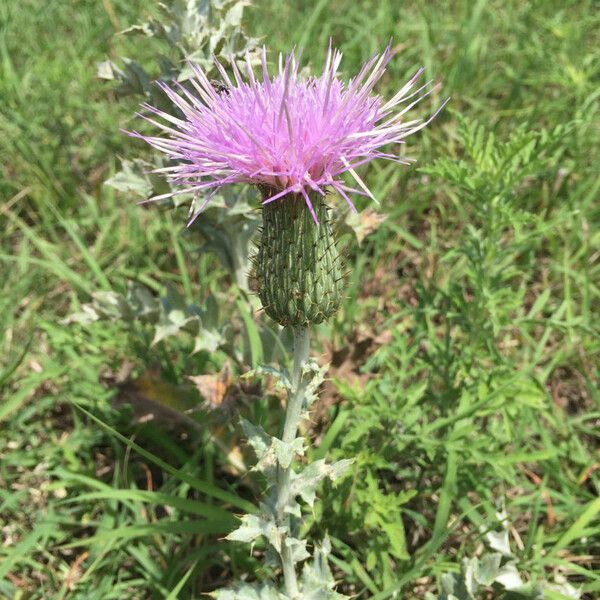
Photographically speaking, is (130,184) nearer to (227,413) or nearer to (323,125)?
(227,413)

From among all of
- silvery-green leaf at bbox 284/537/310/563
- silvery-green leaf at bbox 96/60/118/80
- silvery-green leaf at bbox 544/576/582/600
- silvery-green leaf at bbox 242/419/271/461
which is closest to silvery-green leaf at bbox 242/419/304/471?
silvery-green leaf at bbox 242/419/271/461

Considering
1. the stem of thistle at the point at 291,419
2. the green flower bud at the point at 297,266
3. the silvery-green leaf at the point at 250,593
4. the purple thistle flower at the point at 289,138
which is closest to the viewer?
the purple thistle flower at the point at 289,138

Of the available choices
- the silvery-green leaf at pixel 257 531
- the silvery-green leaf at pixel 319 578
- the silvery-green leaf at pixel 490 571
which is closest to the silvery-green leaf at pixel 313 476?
the silvery-green leaf at pixel 257 531

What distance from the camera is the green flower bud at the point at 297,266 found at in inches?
70.7

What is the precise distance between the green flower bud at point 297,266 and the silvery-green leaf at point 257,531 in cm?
63

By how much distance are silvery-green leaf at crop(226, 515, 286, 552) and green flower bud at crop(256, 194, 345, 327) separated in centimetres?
63

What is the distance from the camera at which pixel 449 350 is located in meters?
2.71

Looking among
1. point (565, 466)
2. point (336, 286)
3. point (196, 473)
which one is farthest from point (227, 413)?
point (565, 466)

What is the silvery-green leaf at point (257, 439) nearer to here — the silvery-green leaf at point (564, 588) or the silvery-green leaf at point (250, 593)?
the silvery-green leaf at point (250, 593)

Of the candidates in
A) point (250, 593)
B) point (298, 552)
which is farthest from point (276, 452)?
point (250, 593)

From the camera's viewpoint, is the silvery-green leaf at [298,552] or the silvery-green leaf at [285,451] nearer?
the silvery-green leaf at [285,451]

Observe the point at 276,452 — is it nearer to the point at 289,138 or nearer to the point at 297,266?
the point at 297,266

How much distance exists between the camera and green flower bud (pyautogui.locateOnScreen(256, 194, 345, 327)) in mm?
1795

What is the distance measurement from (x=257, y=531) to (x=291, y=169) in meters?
1.09
